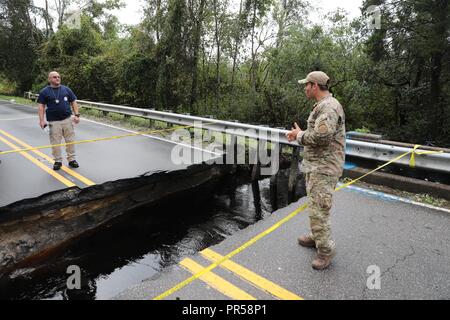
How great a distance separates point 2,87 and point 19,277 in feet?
133

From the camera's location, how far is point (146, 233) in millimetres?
5113

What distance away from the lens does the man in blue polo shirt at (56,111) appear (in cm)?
593

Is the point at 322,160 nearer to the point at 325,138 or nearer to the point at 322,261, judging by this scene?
the point at 325,138

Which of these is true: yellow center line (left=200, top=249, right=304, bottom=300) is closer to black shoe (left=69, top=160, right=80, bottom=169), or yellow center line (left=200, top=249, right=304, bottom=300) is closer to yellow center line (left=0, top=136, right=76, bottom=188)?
yellow center line (left=0, top=136, right=76, bottom=188)

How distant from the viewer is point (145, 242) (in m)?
4.88

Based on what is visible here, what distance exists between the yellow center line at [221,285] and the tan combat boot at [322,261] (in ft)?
2.65

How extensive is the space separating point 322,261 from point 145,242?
2656 mm

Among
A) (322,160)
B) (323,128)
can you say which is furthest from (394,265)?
(323,128)

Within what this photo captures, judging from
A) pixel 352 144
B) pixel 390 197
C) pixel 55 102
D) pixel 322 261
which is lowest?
pixel 322 261

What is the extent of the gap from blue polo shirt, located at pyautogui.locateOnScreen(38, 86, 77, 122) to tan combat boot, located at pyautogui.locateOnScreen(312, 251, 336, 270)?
5.15 m

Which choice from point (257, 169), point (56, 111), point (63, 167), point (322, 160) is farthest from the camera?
point (257, 169)

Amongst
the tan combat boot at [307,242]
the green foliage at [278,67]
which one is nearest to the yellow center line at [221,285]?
the tan combat boot at [307,242]

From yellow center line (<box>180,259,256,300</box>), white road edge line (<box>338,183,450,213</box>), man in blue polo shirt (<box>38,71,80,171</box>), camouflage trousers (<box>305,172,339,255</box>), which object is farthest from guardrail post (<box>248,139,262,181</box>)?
yellow center line (<box>180,259,256,300</box>)

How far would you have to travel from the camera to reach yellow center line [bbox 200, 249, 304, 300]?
300 centimetres
